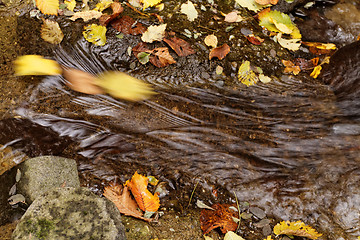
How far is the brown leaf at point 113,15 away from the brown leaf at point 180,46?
58 centimetres

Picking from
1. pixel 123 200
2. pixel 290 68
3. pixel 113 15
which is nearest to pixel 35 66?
pixel 113 15

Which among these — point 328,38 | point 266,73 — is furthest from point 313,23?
point 266,73

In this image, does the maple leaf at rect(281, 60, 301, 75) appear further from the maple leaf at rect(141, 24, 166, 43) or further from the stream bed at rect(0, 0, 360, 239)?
the maple leaf at rect(141, 24, 166, 43)

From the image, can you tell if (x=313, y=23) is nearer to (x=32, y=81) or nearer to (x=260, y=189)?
(x=260, y=189)

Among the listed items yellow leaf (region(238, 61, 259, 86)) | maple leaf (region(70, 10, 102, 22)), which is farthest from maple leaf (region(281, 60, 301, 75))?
maple leaf (region(70, 10, 102, 22))

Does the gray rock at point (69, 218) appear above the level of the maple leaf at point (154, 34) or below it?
below

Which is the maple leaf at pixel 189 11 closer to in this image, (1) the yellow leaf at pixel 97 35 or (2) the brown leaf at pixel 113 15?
(2) the brown leaf at pixel 113 15

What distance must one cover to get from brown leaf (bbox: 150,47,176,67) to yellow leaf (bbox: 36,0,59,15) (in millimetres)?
1191

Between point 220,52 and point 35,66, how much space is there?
6.24ft

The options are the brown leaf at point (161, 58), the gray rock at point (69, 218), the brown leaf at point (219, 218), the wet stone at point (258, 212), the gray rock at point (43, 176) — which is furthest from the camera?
the brown leaf at point (161, 58)

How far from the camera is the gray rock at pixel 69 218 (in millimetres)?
1599

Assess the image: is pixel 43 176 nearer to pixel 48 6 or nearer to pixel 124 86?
pixel 124 86

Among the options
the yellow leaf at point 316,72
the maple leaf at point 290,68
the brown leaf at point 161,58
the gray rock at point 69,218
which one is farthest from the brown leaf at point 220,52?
the gray rock at point 69,218

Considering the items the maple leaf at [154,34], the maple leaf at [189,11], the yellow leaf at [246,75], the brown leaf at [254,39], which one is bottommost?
the yellow leaf at [246,75]
